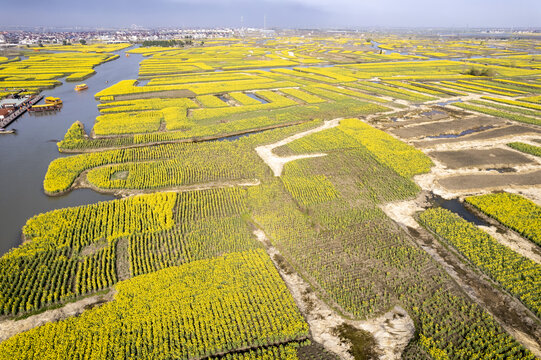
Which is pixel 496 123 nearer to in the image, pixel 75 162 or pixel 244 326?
pixel 244 326

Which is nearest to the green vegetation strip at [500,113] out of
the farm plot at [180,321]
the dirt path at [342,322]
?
the dirt path at [342,322]

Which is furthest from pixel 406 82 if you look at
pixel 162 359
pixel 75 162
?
pixel 162 359

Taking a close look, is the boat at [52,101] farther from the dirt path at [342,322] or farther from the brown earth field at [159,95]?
the dirt path at [342,322]

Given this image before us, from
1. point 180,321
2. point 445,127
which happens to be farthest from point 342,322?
point 445,127

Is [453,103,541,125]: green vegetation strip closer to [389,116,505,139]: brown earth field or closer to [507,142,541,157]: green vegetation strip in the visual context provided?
[389,116,505,139]: brown earth field

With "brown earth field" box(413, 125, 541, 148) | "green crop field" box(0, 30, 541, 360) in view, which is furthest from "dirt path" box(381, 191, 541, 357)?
"brown earth field" box(413, 125, 541, 148)
